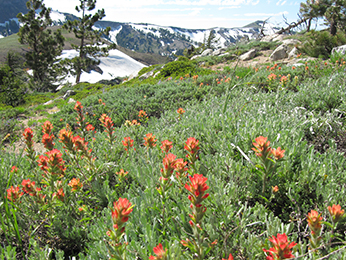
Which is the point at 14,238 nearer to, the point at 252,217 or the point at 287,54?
the point at 252,217

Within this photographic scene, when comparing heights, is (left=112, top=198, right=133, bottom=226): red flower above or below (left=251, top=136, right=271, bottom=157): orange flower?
below

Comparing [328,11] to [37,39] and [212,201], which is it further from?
[37,39]

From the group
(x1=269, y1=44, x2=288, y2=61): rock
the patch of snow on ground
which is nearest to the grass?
(x1=269, y1=44, x2=288, y2=61): rock

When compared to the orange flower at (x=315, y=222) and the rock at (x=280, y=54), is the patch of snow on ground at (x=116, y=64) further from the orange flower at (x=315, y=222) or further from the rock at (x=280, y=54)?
the orange flower at (x=315, y=222)

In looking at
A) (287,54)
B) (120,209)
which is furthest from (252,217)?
(287,54)

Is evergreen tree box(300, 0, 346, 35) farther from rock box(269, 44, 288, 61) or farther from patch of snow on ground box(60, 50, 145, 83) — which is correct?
patch of snow on ground box(60, 50, 145, 83)

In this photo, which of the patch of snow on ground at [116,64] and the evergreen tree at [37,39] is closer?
the evergreen tree at [37,39]

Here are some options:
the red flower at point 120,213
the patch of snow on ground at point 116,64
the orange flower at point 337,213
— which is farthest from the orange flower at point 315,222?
the patch of snow on ground at point 116,64

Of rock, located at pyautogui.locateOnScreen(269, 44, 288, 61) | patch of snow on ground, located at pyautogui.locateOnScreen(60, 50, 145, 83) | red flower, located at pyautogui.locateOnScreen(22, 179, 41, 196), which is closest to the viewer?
red flower, located at pyautogui.locateOnScreen(22, 179, 41, 196)

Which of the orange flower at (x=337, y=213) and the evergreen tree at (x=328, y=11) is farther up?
the evergreen tree at (x=328, y=11)

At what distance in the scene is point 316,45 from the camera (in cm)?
1044

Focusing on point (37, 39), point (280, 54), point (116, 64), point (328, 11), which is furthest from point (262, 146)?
point (116, 64)

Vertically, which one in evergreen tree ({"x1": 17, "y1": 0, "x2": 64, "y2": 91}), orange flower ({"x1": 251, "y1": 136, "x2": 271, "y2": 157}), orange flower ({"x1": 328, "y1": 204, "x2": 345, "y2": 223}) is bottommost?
orange flower ({"x1": 328, "y1": 204, "x2": 345, "y2": 223})

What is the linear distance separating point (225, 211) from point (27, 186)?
167 centimetres
